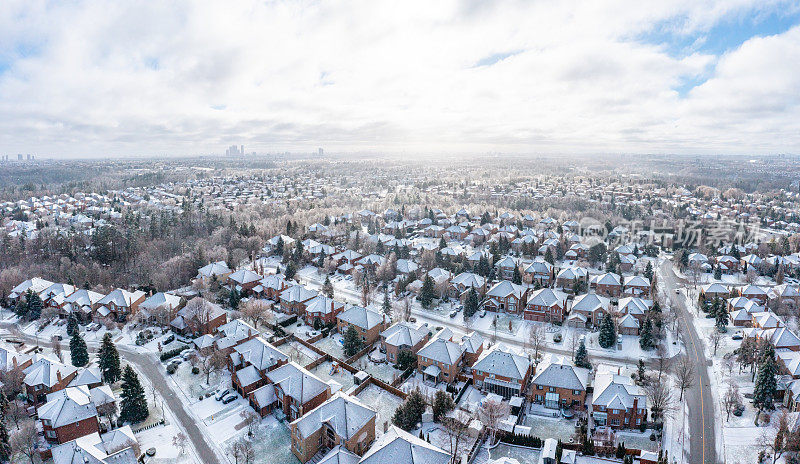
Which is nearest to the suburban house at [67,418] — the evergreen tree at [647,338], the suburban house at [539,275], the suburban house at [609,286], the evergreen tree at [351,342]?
the evergreen tree at [351,342]

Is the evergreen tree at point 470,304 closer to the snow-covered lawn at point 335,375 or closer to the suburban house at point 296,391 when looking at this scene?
the snow-covered lawn at point 335,375

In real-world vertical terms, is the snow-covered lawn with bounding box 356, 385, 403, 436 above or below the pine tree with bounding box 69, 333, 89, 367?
below

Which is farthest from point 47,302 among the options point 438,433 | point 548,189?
point 548,189

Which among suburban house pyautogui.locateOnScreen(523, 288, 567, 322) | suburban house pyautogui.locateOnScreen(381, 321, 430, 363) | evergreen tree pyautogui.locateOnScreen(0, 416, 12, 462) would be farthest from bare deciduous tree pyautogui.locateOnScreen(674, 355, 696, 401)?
evergreen tree pyautogui.locateOnScreen(0, 416, 12, 462)

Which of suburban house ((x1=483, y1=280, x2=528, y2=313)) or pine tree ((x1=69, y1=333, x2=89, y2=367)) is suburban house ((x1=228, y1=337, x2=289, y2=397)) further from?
suburban house ((x1=483, y1=280, x2=528, y2=313))

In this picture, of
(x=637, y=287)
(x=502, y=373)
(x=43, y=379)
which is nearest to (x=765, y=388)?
(x=502, y=373)

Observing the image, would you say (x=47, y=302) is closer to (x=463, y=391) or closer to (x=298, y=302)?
(x=298, y=302)
